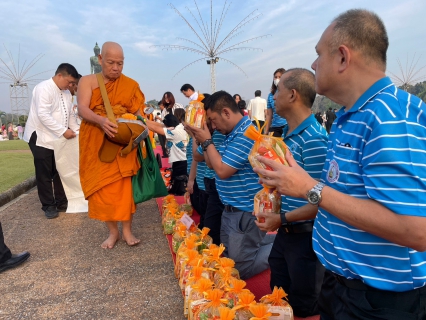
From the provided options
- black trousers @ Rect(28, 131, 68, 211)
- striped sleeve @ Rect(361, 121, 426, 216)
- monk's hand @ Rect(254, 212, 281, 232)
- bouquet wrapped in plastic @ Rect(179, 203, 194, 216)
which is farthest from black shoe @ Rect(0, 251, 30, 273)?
striped sleeve @ Rect(361, 121, 426, 216)

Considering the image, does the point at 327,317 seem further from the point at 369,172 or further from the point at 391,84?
the point at 391,84

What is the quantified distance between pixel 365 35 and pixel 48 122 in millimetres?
4322

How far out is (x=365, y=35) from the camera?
3.44 feet

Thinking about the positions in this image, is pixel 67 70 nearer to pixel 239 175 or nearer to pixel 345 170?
pixel 239 175

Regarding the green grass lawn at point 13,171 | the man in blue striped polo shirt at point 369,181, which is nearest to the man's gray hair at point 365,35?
the man in blue striped polo shirt at point 369,181

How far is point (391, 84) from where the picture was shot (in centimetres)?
106

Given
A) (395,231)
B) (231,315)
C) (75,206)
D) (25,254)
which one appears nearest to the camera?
(395,231)

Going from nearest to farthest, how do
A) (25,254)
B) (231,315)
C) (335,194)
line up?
1. (335,194)
2. (231,315)
3. (25,254)

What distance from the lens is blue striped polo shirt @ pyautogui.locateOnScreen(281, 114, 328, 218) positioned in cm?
180

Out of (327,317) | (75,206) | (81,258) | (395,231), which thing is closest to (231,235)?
(327,317)

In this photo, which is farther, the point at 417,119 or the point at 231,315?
the point at 231,315

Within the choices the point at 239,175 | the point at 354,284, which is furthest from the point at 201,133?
the point at 354,284

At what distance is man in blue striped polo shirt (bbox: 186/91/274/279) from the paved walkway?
64 centimetres

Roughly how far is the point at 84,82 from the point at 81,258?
1.80 m
